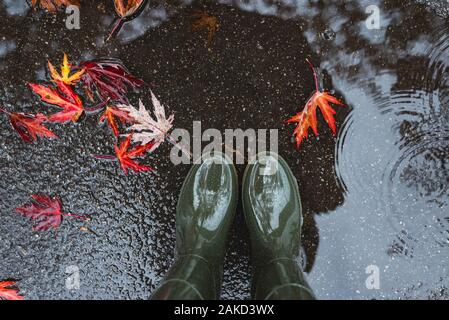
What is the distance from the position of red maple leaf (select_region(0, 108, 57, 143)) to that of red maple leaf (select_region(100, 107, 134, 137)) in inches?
10.3

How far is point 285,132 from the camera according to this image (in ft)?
6.00

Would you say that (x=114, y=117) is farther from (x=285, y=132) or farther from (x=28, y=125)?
(x=285, y=132)

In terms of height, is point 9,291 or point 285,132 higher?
point 285,132

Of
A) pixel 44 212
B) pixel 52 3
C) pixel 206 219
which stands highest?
pixel 52 3

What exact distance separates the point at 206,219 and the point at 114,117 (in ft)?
1.96

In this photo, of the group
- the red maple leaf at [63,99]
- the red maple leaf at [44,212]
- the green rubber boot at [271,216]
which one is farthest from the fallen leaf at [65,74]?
the green rubber boot at [271,216]

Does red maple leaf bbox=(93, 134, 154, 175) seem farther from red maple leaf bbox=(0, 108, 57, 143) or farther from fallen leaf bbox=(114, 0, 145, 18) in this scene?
fallen leaf bbox=(114, 0, 145, 18)

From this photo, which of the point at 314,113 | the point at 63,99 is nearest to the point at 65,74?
the point at 63,99

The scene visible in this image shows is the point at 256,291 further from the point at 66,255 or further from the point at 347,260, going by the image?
the point at 66,255

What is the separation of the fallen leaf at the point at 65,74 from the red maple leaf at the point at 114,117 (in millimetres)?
196

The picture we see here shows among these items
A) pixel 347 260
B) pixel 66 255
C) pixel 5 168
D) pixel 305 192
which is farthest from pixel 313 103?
pixel 5 168

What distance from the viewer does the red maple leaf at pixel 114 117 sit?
184 centimetres

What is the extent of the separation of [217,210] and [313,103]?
23.9 inches

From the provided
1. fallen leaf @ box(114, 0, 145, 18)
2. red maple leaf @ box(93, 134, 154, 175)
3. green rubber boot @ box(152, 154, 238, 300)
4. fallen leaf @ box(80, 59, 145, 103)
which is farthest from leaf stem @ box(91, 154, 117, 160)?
fallen leaf @ box(114, 0, 145, 18)
